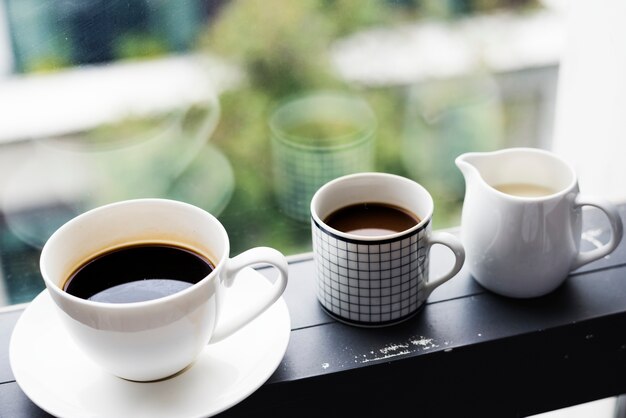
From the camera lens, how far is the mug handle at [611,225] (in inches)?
27.4

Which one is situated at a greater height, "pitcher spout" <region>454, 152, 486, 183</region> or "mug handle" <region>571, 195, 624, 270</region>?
"pitcher spout" <region>454, 152, 486, 183</region>

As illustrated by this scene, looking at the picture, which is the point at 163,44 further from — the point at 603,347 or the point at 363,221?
the point at 603,347

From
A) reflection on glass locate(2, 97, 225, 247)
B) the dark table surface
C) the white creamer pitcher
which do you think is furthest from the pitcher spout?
reflection on glass locate(2, 97, 225, 247)

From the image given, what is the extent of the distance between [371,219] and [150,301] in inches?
9.9

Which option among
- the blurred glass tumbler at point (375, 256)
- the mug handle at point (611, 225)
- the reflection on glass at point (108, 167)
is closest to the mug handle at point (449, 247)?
the blurred glass tumbler at point (375, 256)

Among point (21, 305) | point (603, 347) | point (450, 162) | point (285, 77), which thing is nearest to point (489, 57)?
point (450, 162)

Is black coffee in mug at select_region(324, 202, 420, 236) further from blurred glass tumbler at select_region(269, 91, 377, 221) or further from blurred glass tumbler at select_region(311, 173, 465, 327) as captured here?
blurred glass tumbler at select_region(269, 91, 377, 221)

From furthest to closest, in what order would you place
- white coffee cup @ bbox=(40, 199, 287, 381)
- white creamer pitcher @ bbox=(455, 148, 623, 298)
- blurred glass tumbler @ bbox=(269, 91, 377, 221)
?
blurred glass tumbler @ bbox=(269, 91, 377, 221)
white creamer pitcher @ bbox=(455, 148, 623, 298)
white coffee cup @ bbox=(40, 199, 287, 381)

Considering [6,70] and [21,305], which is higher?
[6,70]

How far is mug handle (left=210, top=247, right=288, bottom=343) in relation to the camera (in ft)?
2.07

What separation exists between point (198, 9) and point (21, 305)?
0.35 m

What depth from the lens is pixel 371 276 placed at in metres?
0.68

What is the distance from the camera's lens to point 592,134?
0.94 meters

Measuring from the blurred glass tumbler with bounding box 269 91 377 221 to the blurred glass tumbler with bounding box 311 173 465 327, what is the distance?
0.12 metres
